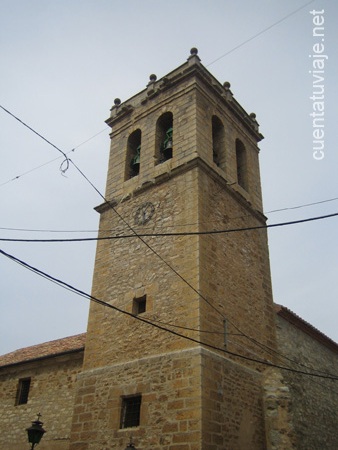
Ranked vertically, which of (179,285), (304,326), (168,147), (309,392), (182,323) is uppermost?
(168,147)

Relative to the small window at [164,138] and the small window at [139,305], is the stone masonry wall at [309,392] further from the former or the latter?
the small window at [164,138]

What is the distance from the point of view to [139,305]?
10297mm

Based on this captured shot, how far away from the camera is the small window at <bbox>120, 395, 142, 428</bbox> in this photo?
28.8 ft

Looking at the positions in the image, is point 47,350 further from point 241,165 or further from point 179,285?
point 241,165

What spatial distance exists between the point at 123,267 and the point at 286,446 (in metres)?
5.27

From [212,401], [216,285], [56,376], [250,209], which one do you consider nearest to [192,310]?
[216,285]

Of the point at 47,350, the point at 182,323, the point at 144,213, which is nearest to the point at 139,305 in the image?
the point at 182,323

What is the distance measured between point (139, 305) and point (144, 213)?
2.46m

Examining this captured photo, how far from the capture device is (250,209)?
12664mm

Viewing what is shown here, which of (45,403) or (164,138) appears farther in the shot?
(164,138)

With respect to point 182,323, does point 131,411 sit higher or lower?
lower

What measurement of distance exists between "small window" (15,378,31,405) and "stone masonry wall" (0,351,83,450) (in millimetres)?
115

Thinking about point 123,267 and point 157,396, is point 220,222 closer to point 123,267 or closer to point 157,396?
point 123,267

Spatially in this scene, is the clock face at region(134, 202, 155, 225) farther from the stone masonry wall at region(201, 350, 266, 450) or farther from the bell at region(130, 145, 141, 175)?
the stone masonry wall at region(201, 350, 266, 450)
